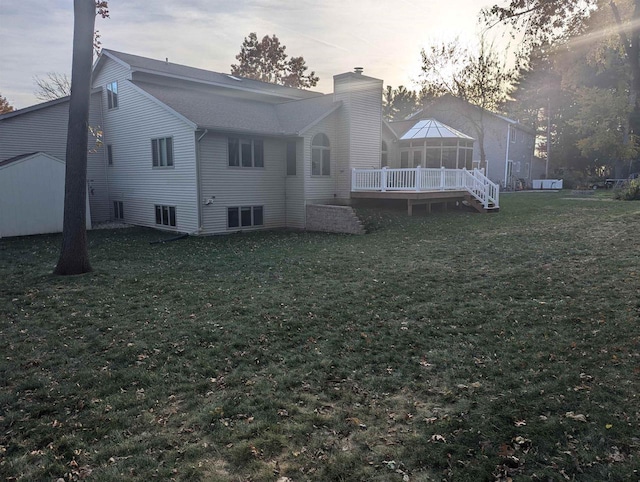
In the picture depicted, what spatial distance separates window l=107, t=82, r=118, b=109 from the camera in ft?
59.2

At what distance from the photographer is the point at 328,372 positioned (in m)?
4.46

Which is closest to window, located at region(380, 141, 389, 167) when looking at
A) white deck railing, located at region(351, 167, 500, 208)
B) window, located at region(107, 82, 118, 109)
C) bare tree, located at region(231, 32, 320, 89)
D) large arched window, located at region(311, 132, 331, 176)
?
white deck railing, located at region(351, 167, 500, 208)

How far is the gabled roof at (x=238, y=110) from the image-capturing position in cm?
1497

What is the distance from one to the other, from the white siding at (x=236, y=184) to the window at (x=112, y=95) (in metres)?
6.47

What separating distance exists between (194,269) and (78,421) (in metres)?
6.05

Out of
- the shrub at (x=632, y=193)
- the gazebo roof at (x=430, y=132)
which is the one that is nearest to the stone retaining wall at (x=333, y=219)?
the gazebo roof at (x=430, y=132)

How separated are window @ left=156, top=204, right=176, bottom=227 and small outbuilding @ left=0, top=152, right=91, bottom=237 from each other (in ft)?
10.8

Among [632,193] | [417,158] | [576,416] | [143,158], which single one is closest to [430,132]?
[417,158]

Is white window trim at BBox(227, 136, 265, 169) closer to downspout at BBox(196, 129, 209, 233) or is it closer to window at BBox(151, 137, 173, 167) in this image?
downspout at BBox(196, 129, 209, 233)

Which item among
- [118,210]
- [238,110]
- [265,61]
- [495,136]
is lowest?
[118,210]

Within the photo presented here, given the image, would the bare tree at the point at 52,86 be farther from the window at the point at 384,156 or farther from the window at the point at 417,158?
the window at the point at 417,158

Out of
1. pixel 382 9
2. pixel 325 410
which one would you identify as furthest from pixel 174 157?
pixel 325 410

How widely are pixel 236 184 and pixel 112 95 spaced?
25.1ft

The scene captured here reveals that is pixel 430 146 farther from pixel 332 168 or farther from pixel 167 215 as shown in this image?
pixel 167 215
